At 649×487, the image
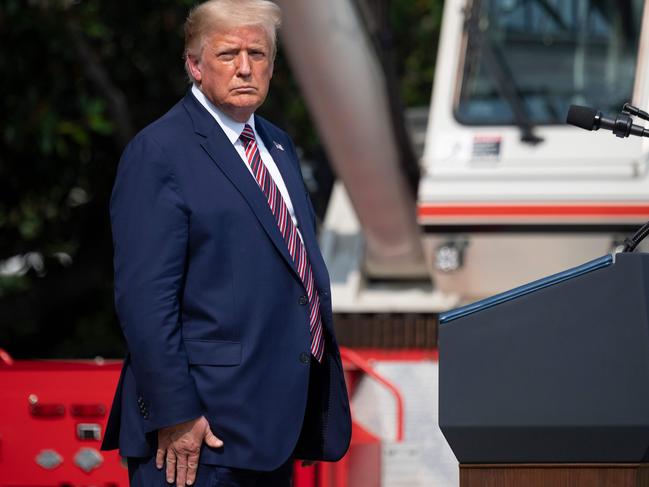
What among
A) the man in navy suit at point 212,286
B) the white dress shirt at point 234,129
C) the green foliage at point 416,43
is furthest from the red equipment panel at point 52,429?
the green foliage at point 416,43

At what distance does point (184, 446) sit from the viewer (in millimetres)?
2818

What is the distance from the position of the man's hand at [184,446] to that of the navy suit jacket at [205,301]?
24 mm

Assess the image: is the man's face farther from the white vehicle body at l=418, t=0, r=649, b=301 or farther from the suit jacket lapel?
the white vehicle body at l=418, t=0, r=649, b=301

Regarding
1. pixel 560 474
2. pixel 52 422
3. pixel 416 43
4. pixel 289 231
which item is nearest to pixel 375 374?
pixel 52 422

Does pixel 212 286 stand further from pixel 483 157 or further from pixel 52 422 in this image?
pixel 483 157

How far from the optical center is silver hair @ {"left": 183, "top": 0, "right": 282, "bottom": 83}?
2.90 m

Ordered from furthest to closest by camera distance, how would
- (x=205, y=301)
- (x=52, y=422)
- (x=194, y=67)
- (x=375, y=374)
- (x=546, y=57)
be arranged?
(x=546, y=57) → (x=375, y=374) → (x=52, y=422) → (x=194, y=67) → (x=205, y=301)

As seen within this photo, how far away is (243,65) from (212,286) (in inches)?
18.2

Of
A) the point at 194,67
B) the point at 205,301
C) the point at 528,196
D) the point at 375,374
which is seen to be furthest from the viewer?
the point at 528,196

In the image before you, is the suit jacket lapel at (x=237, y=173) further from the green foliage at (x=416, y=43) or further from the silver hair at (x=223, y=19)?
the green foliage at (x=416, y=43)

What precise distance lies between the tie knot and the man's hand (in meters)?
0.61

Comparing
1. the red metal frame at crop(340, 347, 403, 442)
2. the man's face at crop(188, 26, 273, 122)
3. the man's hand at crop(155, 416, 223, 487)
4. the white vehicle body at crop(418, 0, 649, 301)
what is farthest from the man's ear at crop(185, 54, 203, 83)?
the white vehicle body at crop(418, 0, 649, 301)

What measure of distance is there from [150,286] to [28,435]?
1642 mm

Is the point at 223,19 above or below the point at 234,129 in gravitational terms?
above
